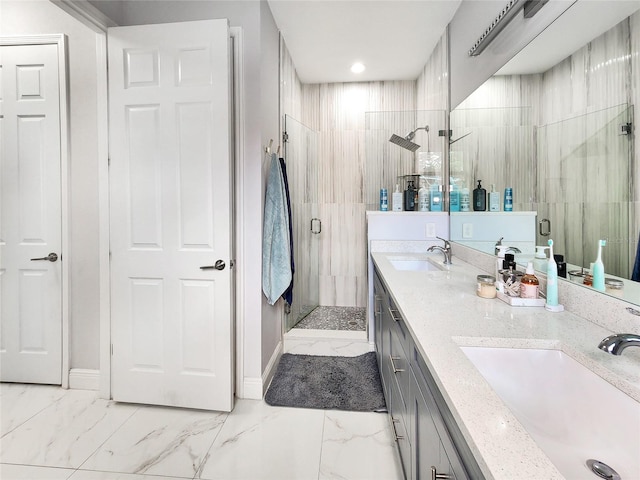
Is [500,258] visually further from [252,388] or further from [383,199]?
[252,388]

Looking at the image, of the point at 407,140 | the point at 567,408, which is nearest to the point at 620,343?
the point at 567,408

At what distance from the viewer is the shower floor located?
296cm

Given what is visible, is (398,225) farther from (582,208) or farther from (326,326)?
(582,208)

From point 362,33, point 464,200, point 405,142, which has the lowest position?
point 464,200

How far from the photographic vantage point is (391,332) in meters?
1.43

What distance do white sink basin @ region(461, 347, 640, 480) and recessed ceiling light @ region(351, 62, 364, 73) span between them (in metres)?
3.01

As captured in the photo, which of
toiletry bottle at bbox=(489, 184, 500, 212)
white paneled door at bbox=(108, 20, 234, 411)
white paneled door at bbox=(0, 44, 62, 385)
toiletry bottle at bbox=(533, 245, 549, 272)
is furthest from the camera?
white paneled door at bbox=(0, 44, 62, 385)

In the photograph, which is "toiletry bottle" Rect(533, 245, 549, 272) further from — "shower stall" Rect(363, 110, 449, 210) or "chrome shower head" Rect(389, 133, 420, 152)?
"chrome shower head" Rect(389, 133, 420, 152)

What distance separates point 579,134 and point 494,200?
0.65 meters

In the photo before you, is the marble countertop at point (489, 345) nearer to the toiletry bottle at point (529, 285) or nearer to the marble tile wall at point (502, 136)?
the toiletry bottle at point (529, 285)

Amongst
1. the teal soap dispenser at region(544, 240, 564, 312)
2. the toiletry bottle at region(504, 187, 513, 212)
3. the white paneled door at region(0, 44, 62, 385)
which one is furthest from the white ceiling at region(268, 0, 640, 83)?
the white paneled door at region(0, 44, 62, 385)

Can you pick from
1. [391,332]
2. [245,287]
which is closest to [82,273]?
[245,287]

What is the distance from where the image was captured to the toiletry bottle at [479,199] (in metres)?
1.76

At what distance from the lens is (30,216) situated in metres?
1.97
